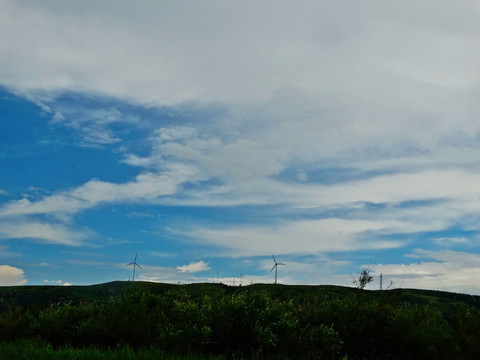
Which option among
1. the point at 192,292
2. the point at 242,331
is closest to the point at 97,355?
the point at 242,331

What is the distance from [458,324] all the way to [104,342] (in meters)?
16.5

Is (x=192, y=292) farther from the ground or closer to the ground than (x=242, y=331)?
closer to the ground

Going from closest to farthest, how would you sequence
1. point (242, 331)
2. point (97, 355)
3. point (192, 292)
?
point (97, 355)
point (242, 331)
point (192, 292)

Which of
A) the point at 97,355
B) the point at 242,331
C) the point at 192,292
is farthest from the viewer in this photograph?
the point at 192,292

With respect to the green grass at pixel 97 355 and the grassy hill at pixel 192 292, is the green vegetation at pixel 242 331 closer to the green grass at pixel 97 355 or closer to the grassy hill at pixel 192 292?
the green grass at pixel 97 355

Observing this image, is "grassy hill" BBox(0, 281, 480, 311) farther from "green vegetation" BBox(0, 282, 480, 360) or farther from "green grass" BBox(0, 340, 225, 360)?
"green grass" BBox(0, 340, 225, 360)

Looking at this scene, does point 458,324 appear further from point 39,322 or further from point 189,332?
point 39,322

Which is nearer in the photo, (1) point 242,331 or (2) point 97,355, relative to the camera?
(2) point 97,355

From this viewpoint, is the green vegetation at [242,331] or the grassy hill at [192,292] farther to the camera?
the grassy hill at [192,292]

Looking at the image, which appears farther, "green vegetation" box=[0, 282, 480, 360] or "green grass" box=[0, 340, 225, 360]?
"green vegetation" box=[0, 282, 480, 360]

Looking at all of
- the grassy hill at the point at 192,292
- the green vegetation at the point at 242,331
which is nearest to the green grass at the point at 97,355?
the green vegetation at the point at 242,331

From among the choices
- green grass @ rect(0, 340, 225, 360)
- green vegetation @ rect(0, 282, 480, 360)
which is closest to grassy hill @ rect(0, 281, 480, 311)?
green vegetation @ rect(0, 282, 480, 360)

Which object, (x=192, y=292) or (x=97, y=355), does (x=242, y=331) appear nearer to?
(x=97, y=355)

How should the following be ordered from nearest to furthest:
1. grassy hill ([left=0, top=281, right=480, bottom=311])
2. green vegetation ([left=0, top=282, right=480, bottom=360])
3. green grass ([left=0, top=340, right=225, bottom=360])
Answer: green grass ([left=0, top=340, right=225, bottom=360])
green vegetation ([left=0, top=282, right=480, bottom=360])
grassy hill ([left=0, top=281, right=480, bottom=311])
